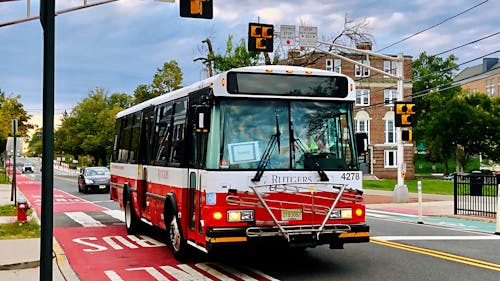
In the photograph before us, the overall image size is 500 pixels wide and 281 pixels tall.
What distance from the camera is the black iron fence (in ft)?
65.8

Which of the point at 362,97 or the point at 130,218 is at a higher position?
the point at 362,97

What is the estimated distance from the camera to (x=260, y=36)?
67.7 feet

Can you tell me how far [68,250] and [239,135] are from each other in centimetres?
547

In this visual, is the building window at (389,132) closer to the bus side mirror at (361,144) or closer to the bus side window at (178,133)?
the bus side window at (178,133)

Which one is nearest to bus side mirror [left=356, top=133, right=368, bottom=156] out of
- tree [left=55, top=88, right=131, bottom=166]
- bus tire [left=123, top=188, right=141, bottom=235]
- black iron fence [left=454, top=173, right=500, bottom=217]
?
bus tire [left=123, top=188, right=141, bottom=235]

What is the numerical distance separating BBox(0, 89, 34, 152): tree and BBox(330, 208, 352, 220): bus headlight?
44.0 m

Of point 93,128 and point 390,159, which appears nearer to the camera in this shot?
point 390,159

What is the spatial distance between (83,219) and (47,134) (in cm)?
1555

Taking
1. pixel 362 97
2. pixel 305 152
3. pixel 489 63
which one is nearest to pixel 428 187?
pixel 362 97

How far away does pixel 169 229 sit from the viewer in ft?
36.2

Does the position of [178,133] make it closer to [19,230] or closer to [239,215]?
[239,215]

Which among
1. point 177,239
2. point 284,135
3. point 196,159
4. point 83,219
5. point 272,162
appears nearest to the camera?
point 272,162

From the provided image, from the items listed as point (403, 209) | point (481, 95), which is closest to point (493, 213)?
point (403, 209)

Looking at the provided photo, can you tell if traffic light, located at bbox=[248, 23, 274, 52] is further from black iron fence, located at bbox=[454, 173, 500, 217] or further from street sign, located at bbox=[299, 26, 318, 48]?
black iron fence, located at bbox=[454, 173, 500, 217]
